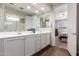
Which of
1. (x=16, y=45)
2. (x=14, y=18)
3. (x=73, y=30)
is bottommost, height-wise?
(x=16, y=45)

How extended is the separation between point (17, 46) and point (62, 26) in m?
8.52

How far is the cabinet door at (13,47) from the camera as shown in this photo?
193 cm

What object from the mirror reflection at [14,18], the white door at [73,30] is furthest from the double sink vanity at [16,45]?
the white door at [73,30]

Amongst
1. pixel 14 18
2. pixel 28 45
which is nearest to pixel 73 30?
pixel 28 45

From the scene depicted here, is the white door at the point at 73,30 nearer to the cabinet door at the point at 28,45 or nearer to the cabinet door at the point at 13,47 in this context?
the cabinet door at the point at 28,45

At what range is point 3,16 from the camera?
2.57 meters

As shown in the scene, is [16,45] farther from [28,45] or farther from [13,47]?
[28,45]

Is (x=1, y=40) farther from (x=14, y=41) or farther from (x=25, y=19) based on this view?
(x=25, y=19)

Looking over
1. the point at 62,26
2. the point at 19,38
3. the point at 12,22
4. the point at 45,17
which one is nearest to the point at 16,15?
the point at 12,22

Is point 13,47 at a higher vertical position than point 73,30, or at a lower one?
lower

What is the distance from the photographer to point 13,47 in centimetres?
214

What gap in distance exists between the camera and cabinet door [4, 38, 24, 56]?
193cm

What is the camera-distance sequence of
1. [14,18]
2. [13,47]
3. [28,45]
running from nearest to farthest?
[13,47]
[28,45]
[14,18]

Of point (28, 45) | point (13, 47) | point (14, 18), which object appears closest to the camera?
point (13, 47)
